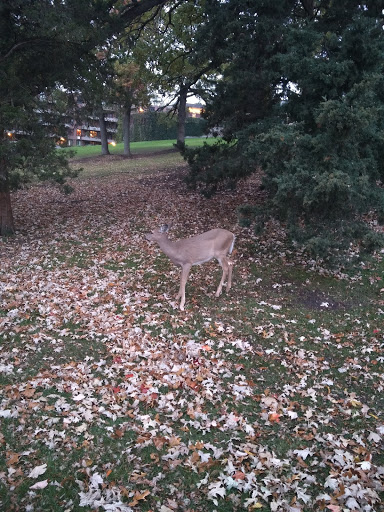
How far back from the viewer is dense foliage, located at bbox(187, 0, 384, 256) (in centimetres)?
848

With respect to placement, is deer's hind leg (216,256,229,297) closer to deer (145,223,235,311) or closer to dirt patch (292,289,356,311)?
deer (145,223,235,311)

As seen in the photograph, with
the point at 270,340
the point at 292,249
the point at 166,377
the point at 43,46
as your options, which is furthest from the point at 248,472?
the point at 43,46

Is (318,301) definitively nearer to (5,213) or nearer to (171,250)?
(171,250)

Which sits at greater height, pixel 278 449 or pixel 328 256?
pixel 328 256

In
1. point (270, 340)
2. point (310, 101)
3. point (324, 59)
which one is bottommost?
point (270, 340)

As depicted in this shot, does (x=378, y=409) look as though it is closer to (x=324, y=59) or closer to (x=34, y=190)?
(x=324, y=59)

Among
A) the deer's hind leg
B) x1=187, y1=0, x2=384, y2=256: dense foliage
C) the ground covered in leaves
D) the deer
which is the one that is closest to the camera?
the ground covered in leaves

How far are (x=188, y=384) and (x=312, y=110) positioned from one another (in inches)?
284

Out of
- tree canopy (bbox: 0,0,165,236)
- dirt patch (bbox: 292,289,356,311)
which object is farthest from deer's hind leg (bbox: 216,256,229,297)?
tree canopy (bbox: 0,0,165,236)

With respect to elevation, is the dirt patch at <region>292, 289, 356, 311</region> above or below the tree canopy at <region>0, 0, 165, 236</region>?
below

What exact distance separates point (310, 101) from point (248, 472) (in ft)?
28.8

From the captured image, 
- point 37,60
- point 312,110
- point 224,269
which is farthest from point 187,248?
point 37,60

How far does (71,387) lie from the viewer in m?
5.94

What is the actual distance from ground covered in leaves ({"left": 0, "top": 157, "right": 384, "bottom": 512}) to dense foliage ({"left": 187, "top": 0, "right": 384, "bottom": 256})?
178cm
